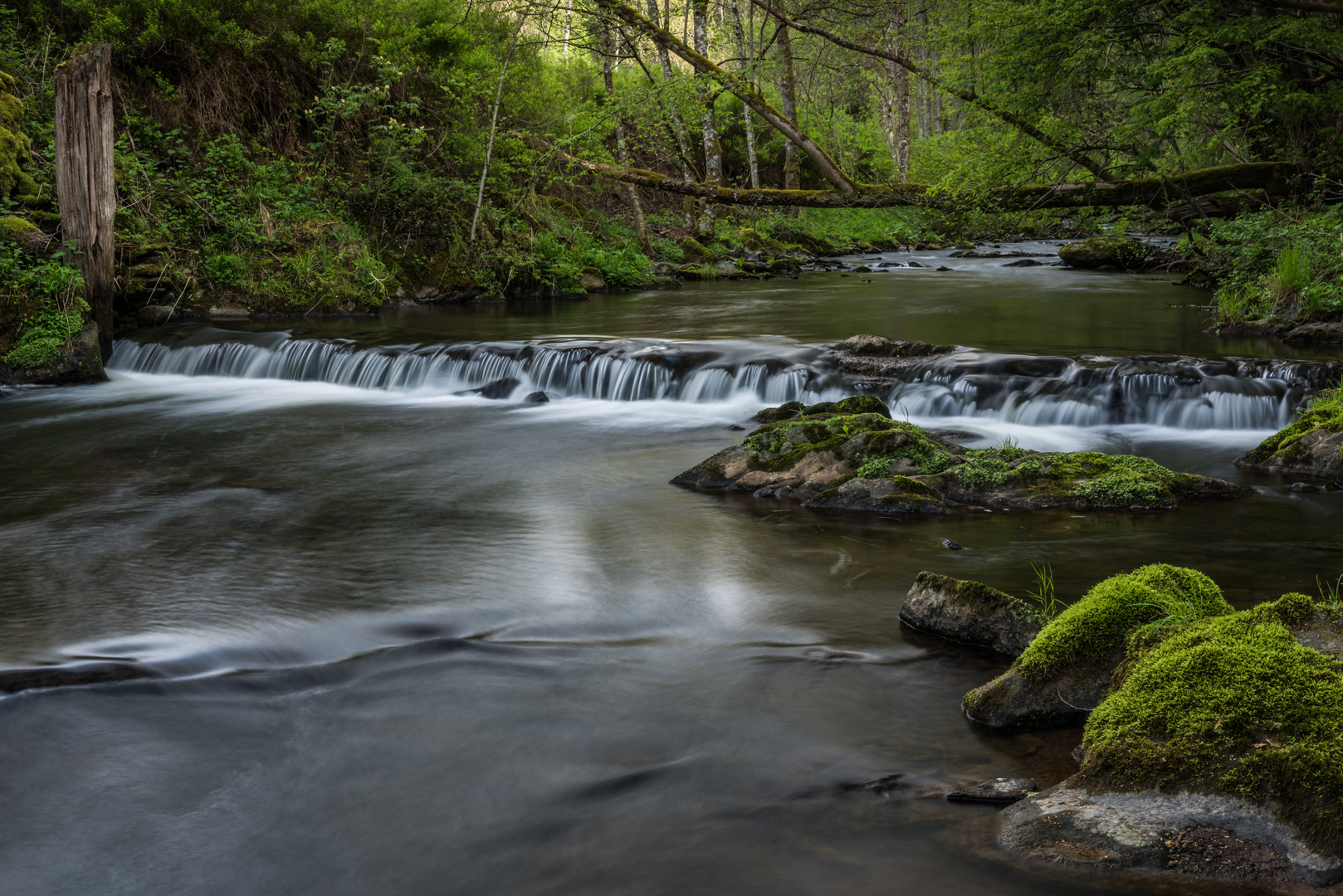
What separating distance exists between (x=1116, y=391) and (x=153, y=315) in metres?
15.0

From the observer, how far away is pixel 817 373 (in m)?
11.3

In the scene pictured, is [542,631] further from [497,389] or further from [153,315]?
[153,315]

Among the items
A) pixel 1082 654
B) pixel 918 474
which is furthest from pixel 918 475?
pixel 1082 654

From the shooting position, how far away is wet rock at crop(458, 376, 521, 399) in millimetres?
12297

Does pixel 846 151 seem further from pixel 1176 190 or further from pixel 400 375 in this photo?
pixel 400 375

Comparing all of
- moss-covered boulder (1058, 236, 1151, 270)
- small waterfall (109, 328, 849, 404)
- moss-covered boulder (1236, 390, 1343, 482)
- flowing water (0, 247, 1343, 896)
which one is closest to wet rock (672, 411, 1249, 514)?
flowing water (0, 247, 1343, 896)

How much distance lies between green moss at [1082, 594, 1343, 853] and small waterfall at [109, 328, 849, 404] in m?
7.97

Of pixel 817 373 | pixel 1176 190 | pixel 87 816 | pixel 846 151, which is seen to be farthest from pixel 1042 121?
pixel 846 151

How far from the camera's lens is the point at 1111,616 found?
3646mm

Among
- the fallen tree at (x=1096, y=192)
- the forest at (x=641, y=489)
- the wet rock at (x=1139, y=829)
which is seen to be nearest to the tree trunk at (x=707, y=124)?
the forest at (x=641, y=489)

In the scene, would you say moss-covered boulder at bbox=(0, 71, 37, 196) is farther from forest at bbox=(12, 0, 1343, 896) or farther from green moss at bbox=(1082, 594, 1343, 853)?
green moss at bbox=(1082, 594, 1343, 853)

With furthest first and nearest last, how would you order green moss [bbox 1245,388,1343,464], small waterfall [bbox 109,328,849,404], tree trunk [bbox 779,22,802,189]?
tree trunk [bbox 779,22,802,189], small waterfall [bbox 109,328,849,404], green moss [bbox 1245,388,1343,464]

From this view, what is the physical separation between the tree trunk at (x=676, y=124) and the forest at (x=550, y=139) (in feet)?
1.07

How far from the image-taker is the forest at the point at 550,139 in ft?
39.5
